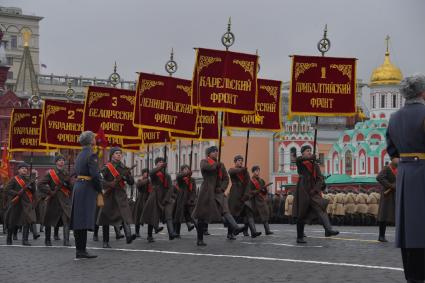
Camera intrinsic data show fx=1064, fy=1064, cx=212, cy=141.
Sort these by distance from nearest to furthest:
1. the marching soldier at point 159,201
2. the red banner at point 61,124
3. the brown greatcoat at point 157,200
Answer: the marching soldier at point 159,201 → the brown greatcoat at point 157,200 → the red banner at point 61,124

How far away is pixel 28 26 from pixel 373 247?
106 m

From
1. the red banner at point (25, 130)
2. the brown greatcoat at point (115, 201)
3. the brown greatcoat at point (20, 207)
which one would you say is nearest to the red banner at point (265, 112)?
the brown greatcoat at point (20, 207)

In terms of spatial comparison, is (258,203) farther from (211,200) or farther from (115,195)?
(115,195)

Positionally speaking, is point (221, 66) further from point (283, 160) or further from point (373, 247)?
point (283, 160)

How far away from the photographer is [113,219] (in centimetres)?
1859

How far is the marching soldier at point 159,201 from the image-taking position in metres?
20.2

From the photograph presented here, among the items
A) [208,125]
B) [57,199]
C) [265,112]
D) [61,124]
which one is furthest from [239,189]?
[61,124]

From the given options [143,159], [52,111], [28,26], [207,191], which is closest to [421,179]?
[207,191]

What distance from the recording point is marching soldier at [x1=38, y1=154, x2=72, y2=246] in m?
19.7

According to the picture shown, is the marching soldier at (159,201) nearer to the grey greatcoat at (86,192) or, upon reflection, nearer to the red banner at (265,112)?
the grey greatcoat at (86,192)

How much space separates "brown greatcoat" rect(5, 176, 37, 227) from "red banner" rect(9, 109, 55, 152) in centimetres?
1173

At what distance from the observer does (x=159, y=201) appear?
809 inches

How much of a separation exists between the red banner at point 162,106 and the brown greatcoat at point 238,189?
3.79 metres

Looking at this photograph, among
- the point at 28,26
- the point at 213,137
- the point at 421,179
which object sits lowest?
the point at 421,179
